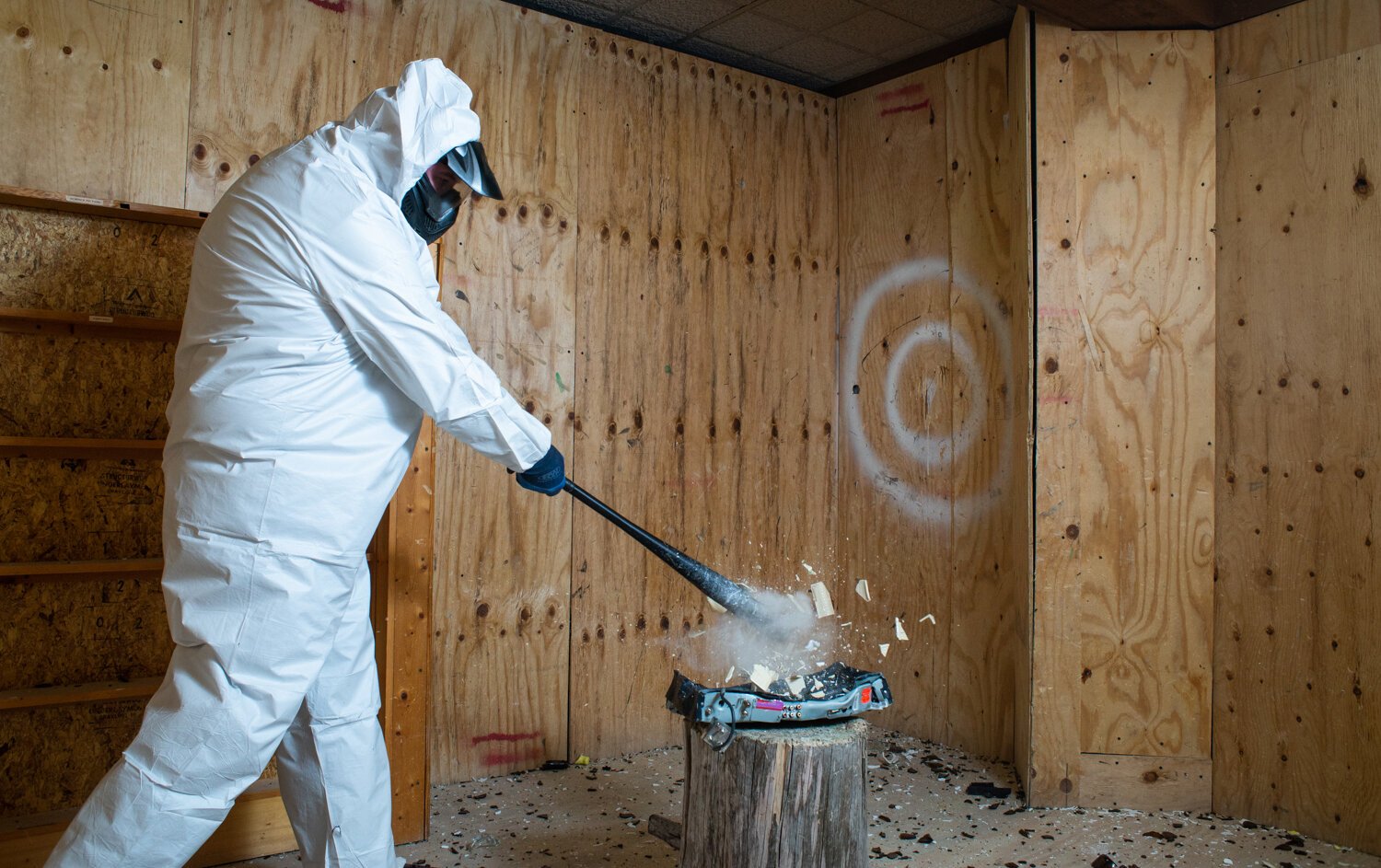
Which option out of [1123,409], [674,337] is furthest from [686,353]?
[1123,409]

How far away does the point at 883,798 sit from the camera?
2789mm

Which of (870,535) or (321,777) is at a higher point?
(870,535)

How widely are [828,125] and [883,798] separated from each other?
8.14 feet

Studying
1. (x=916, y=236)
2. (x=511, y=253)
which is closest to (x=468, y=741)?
(x=511, y=253)

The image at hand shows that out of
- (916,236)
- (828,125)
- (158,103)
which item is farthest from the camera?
(828,125)

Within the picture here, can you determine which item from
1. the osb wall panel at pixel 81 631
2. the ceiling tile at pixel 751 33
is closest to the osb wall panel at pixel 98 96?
the osb wall panel at pixel 81 631

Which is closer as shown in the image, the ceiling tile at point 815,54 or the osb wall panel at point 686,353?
the osb wall panel at point 686,353

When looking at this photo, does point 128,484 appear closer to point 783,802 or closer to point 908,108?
point 783,802

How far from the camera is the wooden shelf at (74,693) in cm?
207

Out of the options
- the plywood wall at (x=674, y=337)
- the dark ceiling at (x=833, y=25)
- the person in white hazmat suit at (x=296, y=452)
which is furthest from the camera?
the plywood wall at (x=674, y=337)

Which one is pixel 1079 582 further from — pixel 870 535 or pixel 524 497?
pixel 524 497

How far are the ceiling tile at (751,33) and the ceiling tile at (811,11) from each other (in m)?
0.04

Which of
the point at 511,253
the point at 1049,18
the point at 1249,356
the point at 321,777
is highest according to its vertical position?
the point at 1049,18

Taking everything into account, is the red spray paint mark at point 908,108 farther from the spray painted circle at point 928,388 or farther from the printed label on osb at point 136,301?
the printed label on osb at point 136,301
